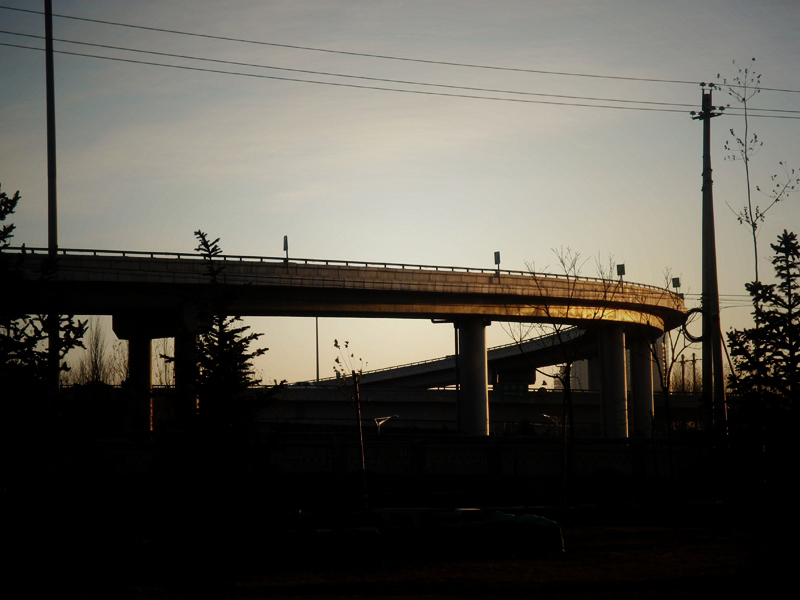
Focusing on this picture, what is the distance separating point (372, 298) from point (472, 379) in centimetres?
914

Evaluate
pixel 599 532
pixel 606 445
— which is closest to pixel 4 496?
pixel 599 532

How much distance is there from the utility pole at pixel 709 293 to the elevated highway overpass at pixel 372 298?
59.3ft

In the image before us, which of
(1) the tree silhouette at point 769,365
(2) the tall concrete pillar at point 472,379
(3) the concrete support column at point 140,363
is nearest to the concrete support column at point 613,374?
(2) the tall concrete pillar at point 472,379

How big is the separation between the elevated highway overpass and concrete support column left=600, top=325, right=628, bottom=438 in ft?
0.24

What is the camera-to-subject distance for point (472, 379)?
56.3m

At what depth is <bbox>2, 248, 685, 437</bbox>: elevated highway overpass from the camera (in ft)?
152

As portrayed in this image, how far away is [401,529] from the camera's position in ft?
59.7

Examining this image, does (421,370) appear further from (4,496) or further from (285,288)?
(4,496)

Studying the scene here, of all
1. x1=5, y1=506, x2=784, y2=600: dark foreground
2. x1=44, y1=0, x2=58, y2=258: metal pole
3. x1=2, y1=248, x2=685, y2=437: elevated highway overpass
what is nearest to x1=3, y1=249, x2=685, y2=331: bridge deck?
x1=2, y1=248, x2=685, y2=437: elevated highway overpass

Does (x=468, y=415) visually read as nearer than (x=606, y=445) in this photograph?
No

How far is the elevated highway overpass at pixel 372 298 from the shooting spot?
4622 cm

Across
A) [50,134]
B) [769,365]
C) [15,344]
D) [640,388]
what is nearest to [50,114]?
[50,134]

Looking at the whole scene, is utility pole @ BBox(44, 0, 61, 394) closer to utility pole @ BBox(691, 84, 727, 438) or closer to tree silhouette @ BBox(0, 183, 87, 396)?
tree silhouette @ BBox(0, 183, 87, 396)

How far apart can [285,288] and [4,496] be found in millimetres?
36731
